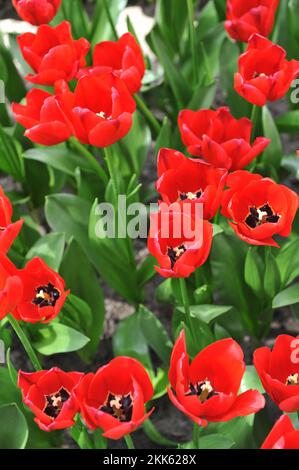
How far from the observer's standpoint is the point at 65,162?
203 cm

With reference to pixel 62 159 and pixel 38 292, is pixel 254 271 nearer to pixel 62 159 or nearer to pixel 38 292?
pixel 38 292

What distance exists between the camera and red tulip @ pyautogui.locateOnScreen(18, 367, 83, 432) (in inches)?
49.4

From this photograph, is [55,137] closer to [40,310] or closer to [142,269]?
[40,310]

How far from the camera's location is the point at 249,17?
1.79 meters

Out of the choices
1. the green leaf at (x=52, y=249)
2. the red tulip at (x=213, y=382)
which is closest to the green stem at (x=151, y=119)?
the green leaf at (x=52, y=249)

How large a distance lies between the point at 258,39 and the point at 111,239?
53cm

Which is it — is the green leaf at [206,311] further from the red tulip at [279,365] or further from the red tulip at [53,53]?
the red tulip at [53,53]

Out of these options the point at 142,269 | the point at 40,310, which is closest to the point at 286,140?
the point at 142,269

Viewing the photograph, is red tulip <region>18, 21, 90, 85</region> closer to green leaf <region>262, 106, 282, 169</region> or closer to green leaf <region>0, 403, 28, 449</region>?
green leaf <region>262, 106, 282, 169</region>

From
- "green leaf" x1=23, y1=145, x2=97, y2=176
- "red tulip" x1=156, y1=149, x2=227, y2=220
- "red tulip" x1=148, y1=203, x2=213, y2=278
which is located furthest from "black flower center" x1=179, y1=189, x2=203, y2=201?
"green leaf" x1=23, y1=145, x2=97, y2=176

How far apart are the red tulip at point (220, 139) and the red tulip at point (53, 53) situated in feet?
0.86

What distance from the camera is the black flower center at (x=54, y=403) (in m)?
1.33

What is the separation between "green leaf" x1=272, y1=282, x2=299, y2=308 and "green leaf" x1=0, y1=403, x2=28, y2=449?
0.54 meters

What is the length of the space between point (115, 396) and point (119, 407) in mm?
19
